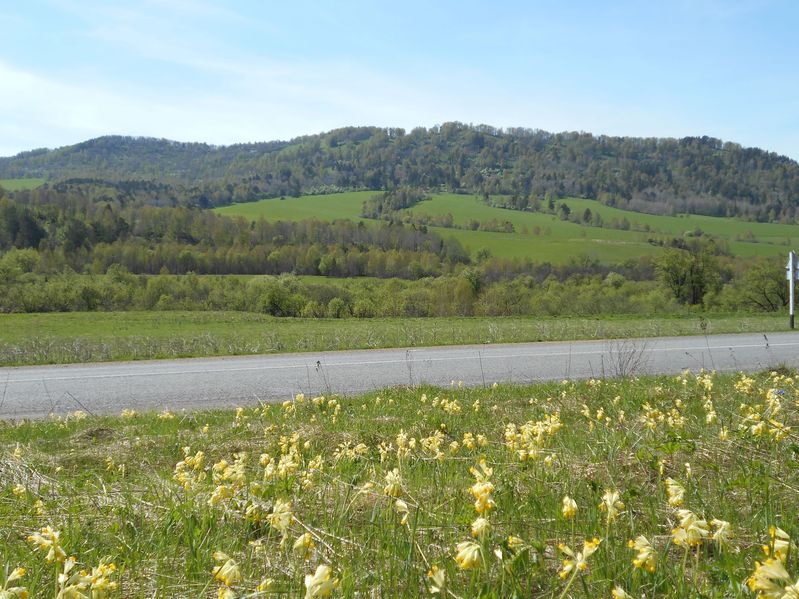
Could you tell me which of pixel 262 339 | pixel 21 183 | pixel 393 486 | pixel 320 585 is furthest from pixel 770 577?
pixel 21 183

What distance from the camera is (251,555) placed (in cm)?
261

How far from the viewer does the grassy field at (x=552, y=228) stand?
243 ft

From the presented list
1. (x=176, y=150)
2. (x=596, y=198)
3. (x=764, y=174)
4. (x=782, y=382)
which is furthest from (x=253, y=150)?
(x=782, y=382)

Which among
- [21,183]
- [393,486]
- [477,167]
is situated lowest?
[393,486]

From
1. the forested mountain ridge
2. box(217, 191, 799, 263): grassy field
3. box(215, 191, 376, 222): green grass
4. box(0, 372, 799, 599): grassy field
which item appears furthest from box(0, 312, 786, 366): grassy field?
the forested mountain ridge

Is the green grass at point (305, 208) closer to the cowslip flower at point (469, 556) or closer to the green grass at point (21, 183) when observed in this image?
the green grass at point (21, 183)

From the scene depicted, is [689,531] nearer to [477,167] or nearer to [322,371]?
[322,371]

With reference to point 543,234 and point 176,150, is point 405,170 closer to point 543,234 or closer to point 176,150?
point 543,234

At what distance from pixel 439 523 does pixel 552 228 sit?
95599 mm

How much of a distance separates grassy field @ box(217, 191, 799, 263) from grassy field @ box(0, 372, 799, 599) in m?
64.4

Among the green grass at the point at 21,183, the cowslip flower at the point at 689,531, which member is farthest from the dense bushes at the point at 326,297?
the green grass at the point at 21,183

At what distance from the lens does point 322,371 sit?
1395 centimetres

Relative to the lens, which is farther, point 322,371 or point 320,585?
point 322,371

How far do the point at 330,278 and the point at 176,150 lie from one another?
155m
